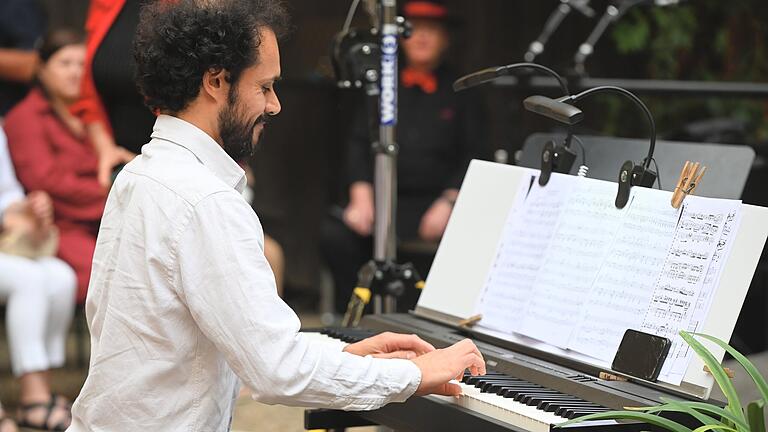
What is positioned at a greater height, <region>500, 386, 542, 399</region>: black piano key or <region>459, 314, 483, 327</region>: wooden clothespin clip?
<region>459, 314, 483, 327</region>: wooden clothespin clip

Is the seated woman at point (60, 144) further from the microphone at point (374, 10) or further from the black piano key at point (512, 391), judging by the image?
the black piano key at point (512, 391)

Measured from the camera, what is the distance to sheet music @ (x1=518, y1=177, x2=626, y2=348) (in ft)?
6.89

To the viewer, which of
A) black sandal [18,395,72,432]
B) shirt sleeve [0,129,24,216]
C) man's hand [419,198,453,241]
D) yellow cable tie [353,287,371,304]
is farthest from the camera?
man's hand [419,198,453,241]

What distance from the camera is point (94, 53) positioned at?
12.5ft

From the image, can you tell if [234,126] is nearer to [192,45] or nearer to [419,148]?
[192,45]

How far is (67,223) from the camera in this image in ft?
13.7

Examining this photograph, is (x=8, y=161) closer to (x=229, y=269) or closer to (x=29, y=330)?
(x=29, y=330)

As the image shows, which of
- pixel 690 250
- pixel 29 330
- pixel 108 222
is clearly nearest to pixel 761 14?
pixel 29 330

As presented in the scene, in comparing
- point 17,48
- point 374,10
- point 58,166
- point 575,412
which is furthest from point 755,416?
point 17,48

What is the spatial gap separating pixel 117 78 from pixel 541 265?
2.04m

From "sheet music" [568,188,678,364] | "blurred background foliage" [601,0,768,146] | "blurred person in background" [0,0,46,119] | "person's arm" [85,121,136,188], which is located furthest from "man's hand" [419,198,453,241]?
"sheet music" [568,188,678,364]

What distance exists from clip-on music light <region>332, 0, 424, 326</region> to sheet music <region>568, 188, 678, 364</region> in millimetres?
924

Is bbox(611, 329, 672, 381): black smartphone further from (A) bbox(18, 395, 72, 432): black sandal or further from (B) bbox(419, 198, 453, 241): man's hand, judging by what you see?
(B) bbox(419, 198, 453, 241): man's hand

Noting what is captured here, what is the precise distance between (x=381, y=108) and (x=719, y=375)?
1.52 m
